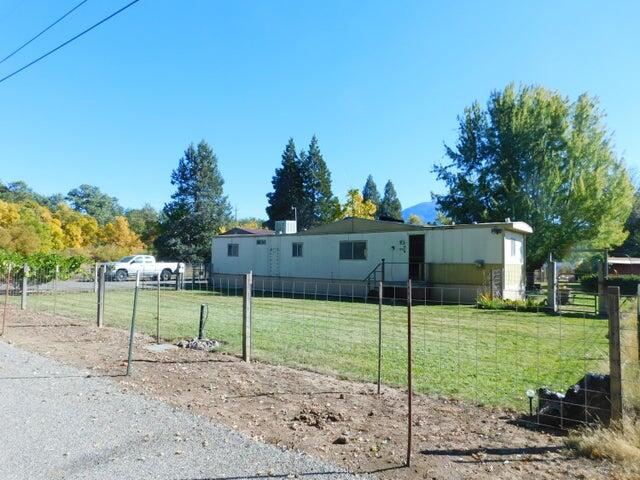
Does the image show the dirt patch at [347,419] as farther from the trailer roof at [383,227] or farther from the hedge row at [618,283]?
the hedge row at [618,283]

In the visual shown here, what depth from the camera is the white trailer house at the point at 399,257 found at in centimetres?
1795

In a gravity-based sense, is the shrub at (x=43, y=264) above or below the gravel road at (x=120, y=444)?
above

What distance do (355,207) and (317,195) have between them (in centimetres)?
470

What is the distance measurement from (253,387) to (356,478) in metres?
2.59

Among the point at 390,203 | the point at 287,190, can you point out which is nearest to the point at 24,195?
the point at 287,190

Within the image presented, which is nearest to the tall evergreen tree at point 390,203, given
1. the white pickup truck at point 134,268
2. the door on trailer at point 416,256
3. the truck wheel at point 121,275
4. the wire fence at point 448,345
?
the white pickup truck at point 134,268

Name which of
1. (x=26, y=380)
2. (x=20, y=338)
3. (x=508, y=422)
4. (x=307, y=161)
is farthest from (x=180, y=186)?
(x=508, y=422)

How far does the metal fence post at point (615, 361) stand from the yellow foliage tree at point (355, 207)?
4527 centimetres

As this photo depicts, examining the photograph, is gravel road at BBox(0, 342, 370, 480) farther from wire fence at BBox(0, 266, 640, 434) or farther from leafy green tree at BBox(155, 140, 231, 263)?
leafy green tree at BBox(155, 140, 231, 263)

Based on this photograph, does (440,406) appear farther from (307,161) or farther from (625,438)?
(307,161)

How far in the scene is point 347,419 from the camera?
178 inches

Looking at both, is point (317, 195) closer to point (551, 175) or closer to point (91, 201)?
point (551, 175)

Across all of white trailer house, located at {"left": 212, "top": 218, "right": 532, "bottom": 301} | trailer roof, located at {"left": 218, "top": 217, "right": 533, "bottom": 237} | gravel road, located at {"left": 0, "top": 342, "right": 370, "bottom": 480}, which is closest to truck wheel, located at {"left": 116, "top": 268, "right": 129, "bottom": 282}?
white trailer house, located at {"left": 212, "top": 218, "right": 532, "bottom": 301}

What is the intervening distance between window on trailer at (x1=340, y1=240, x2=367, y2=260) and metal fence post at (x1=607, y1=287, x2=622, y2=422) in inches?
664
